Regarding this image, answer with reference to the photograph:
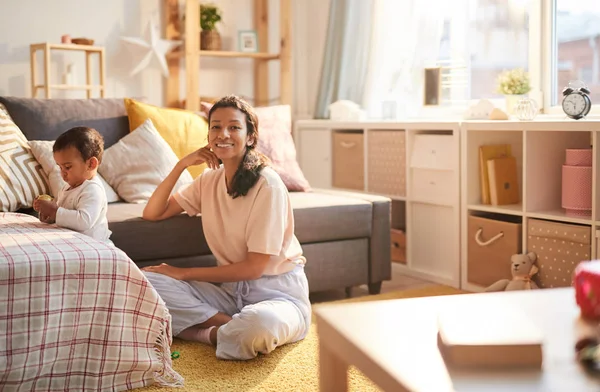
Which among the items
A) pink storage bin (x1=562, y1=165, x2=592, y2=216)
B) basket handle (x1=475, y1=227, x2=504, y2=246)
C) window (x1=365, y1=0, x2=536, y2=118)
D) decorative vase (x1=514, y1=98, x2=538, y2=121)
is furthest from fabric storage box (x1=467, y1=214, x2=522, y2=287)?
window (x1=365, y1=0, x2=536, y2=118)

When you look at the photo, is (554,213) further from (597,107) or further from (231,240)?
(231,240)

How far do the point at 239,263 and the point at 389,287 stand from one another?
47.9 inches

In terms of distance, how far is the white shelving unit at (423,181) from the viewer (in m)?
3.51

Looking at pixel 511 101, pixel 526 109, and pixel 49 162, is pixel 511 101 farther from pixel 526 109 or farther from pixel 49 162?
pixel 49 162

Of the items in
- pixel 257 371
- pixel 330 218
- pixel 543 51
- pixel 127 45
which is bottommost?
pixel 257 371

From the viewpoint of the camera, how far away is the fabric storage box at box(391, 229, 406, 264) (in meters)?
3.88

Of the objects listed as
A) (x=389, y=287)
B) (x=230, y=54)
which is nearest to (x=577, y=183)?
(x=389, y=287)

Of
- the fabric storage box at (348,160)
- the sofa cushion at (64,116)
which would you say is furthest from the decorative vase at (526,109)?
the sofa cushion at (64,116)

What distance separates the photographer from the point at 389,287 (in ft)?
11.8

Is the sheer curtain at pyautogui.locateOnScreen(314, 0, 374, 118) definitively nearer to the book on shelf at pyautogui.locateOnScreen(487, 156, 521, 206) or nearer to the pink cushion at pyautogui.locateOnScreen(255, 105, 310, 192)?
the pink cushion at pyautogui.locateOnScreen(255, 105, 310, 192)

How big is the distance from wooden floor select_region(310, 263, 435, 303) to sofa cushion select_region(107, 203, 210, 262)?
0.66m

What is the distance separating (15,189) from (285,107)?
1.39 m

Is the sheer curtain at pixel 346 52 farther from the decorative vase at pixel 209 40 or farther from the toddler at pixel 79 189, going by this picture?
the toddler at pixel 79 189

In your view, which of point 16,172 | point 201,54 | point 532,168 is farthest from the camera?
point 201,54
